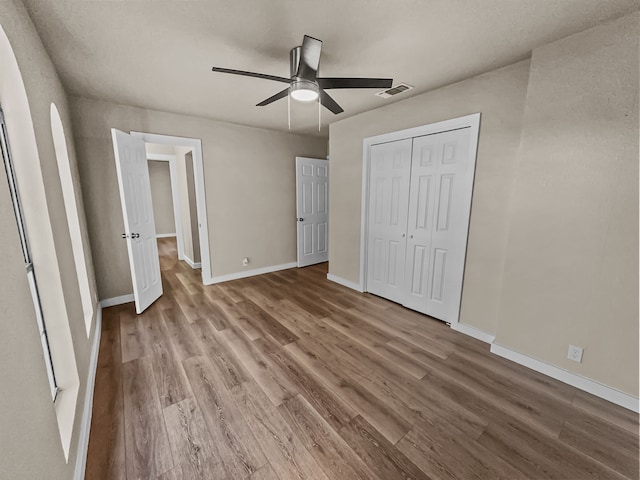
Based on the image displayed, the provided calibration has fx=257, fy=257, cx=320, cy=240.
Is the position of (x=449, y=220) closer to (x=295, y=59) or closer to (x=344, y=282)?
(x=344, y=282)

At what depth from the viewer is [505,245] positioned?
2.27 meters

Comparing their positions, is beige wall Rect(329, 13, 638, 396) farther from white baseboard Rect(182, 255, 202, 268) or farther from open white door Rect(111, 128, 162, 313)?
white baseboard Rect(182, 255, 202, 268)

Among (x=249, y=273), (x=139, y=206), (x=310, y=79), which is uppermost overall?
(x=310, y=79)

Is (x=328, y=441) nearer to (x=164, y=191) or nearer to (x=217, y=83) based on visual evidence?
(x=217, y=83)

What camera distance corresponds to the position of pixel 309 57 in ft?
5.62

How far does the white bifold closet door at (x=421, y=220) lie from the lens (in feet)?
8.50

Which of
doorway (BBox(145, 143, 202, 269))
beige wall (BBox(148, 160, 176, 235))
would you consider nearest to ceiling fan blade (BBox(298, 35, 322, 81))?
doorway (BBox(145, 143, 202, 269))

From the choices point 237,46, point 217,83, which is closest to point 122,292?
point 217,83

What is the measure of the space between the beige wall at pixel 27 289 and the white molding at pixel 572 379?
2.93 meters

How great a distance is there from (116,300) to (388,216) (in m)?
3.63

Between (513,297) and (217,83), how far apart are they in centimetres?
330

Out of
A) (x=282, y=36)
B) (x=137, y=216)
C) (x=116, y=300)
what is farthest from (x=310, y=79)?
(x=116, y=300)

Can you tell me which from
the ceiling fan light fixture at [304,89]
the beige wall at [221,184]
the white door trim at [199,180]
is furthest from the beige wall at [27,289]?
the ceiling fan light fixture at [304,89]

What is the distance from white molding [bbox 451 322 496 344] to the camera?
8.14ft
